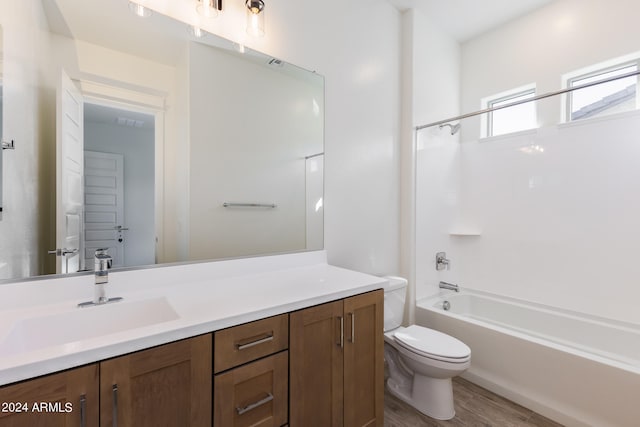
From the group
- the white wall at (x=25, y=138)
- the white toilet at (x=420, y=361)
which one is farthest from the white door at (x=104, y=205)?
the white toilet at (x=420, y=361)

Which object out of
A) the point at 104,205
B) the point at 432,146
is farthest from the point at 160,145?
the point at 432,146

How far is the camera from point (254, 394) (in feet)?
3.29

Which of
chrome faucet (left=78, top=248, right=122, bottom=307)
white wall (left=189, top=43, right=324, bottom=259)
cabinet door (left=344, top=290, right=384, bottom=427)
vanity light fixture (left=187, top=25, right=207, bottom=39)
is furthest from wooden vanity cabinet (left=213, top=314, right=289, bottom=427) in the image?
vanity light fixture (left=187, top=25, right=207, bottom=39)

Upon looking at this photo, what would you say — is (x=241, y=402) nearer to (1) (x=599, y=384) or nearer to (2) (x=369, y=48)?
(1) (x=599, y=384)

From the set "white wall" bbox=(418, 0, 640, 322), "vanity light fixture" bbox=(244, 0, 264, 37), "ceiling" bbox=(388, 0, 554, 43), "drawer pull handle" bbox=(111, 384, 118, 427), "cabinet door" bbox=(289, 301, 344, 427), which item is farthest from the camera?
"ceiling" bbox=(388, 0, 554, 43)

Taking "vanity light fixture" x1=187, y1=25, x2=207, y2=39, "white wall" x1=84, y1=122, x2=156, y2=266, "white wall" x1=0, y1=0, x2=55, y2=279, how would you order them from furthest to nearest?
"vanity light fixture" x1=187, y1=25, x2=207, y2=39 → "white wall" x1=84, y1=122, x2=156, y2=266 → "white wall" x1=0, y1=0, x2=55, y2=279

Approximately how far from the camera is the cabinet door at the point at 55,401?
2.07 feet

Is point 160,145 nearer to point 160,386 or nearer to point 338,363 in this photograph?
point 160,386

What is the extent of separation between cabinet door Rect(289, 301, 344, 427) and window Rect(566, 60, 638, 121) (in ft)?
8.14

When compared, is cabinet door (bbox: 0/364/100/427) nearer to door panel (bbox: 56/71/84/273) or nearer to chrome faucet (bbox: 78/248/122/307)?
chrome faucet (bbox: 78/248/122/307)

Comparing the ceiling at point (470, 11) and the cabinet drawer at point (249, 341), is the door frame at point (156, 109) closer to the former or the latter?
the cabinet drawer at point (249, 341)

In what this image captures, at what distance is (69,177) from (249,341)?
3.08 feet

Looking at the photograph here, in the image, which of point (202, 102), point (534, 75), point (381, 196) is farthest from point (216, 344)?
point (534, 75)

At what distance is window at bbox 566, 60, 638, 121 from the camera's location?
84.1 inches
